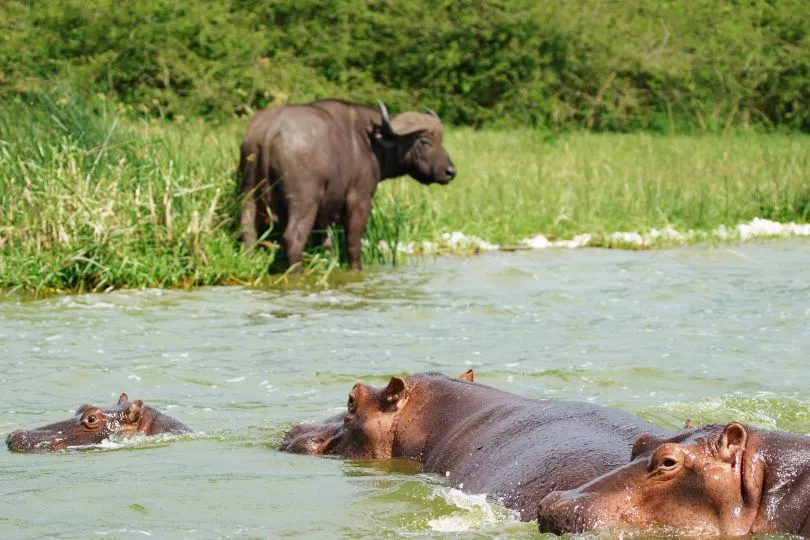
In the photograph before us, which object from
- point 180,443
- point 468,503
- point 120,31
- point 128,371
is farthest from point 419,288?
point 120,31

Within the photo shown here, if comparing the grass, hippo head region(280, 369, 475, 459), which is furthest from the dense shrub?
hippo head region(280, 369, 475, 459)

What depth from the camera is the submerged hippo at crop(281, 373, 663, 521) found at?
4.21 m

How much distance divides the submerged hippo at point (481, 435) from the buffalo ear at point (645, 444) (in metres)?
0.30

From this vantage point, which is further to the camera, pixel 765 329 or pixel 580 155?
pixel 580 155

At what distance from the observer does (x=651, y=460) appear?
141 inches

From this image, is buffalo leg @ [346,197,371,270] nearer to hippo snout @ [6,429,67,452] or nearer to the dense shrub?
hippo snout @ [6,429,67,452]

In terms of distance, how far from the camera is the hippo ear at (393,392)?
488cm

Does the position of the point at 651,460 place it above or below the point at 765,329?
above

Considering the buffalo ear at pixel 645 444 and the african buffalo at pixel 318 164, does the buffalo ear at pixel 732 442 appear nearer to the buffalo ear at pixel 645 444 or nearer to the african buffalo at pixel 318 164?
the buffalo ear at pixel 645 444

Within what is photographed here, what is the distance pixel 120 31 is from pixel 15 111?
980cm

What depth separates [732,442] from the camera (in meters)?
3.54

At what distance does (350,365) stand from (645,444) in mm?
4097

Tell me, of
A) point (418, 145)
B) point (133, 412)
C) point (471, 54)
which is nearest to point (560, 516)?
point (133, 412)

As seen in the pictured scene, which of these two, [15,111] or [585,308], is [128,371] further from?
[15,111]
